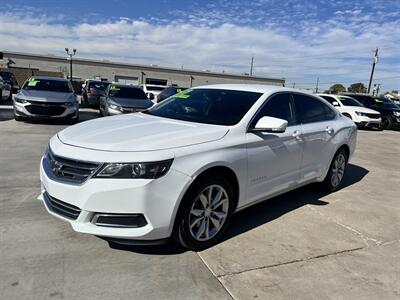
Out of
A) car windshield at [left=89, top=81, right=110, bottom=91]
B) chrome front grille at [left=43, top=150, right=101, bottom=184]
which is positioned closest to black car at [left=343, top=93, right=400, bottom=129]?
car windshield at [left=89, top=81, right=110, bottom=91]

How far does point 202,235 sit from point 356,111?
16.8 meters

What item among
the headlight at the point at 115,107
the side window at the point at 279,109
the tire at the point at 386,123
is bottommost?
the tire at the point at 386,123

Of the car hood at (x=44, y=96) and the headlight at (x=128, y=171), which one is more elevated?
the headlight at (x=128, y=171)

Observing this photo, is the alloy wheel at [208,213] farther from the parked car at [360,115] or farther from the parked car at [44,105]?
the parked car at [360,115]

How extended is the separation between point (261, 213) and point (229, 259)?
4.70ft

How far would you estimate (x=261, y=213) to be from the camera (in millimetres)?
4875

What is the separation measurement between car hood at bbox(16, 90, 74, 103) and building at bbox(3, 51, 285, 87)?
136 ft

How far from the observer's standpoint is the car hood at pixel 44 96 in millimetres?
11211

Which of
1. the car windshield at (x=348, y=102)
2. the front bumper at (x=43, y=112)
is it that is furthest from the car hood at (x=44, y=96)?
the car windshield at (x=348, y=102)

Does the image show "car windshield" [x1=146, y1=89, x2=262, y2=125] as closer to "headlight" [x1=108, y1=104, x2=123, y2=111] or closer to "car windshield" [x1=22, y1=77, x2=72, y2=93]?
"headlight" [x1=108, y1=104, x2=123, y2=111]

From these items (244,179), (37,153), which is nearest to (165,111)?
(244,179)

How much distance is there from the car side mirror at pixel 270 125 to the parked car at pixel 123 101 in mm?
8893

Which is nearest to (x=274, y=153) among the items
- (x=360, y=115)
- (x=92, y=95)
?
(x=360, y=115)

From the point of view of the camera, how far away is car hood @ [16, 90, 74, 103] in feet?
36.8
